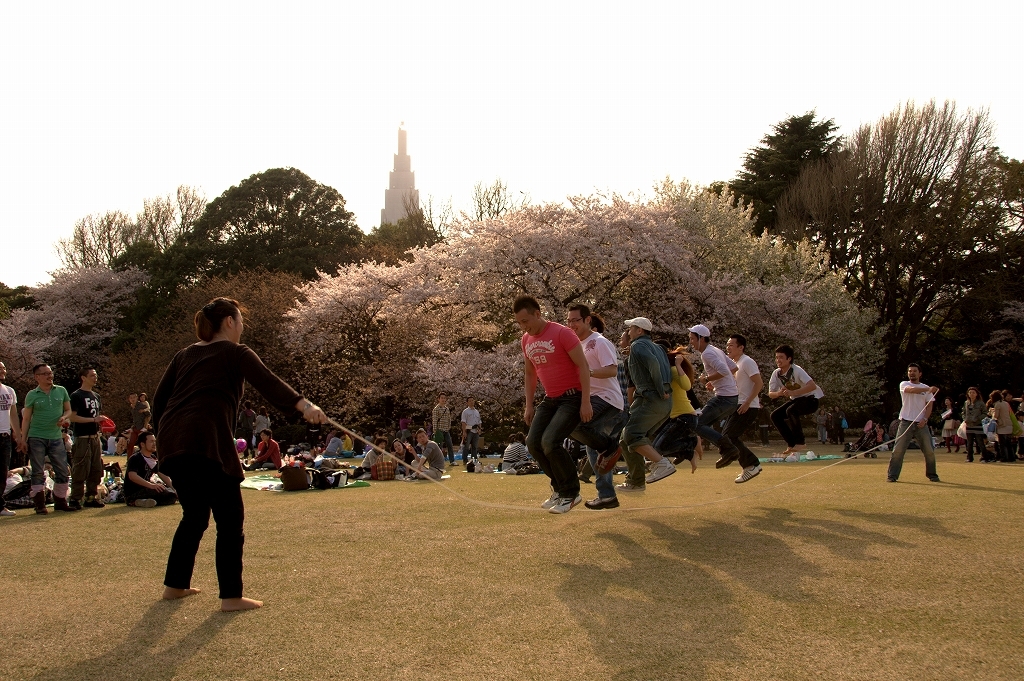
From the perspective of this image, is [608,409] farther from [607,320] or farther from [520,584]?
[607,320]

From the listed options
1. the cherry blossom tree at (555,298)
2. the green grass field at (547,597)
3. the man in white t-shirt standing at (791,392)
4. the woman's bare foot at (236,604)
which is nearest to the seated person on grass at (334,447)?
the cherry blossom tree at (555,298)

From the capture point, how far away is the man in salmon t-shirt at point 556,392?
834 cm

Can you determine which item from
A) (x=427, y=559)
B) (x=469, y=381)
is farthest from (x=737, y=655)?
(x=469, y=381)

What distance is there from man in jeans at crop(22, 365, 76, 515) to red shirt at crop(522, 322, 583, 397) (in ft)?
22.8

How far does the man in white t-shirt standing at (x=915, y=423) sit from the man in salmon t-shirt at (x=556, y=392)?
7.37m

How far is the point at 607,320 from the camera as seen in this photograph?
107 feet

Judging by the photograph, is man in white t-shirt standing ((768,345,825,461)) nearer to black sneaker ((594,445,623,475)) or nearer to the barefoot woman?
black sneaker ((594,445,623,475))

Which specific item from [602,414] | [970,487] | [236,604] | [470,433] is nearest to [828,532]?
[602,414]

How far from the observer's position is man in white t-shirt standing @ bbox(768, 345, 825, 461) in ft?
38.7

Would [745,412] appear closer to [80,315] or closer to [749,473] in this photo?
[749,473]

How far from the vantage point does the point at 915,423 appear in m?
13.8

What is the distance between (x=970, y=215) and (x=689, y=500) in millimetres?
38885

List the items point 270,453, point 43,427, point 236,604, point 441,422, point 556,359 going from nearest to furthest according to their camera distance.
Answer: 1. point 236,604
2. point 556,359
3. point 43,427
4. point 270,453
5. point 441,422

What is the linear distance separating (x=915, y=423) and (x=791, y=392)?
3.25 metres
